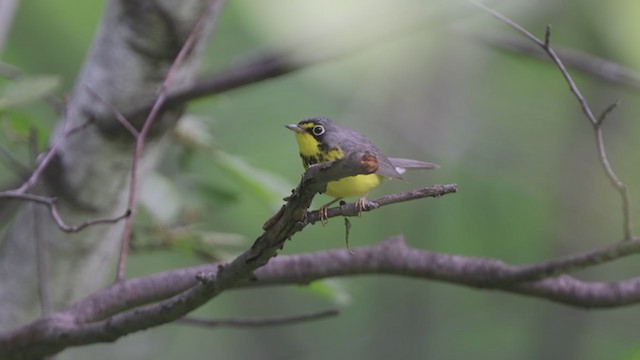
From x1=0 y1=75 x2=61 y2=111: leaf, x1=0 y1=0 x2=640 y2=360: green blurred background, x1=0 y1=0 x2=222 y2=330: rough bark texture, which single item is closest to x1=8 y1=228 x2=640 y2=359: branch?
x1=0 y1=0 x2=222 y2=330: rough bark texture

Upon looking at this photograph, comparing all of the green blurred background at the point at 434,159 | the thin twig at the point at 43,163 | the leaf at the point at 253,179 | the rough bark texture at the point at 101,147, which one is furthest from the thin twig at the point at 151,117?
the green blurred background at the point at 434,159

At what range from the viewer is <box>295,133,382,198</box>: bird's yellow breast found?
2.00 meters

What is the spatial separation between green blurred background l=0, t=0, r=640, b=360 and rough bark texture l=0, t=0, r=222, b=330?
172 cm

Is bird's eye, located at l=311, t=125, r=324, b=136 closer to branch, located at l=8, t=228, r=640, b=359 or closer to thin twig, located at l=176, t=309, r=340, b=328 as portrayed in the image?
branch, located at l=8, t=228, r=640, b=359

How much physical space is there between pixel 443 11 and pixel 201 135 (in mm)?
918

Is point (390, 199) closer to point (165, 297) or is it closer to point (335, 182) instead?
point (335, 182)

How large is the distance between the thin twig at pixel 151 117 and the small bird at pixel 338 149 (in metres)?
0.44

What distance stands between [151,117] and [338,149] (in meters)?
0.58

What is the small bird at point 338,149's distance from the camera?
79.8 inches

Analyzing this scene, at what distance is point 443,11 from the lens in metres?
2.99

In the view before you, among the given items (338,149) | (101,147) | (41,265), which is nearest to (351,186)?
(338,149)

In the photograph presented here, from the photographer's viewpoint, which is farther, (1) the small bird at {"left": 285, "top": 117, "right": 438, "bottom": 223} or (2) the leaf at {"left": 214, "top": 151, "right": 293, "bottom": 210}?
(2) the leaf at {"left": 214, "top": 151, "right": 293, "bottom": 210}

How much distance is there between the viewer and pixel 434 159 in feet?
17.2

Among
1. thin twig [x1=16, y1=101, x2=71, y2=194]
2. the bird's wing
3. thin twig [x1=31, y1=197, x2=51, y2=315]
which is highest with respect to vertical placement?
the bird's wing
